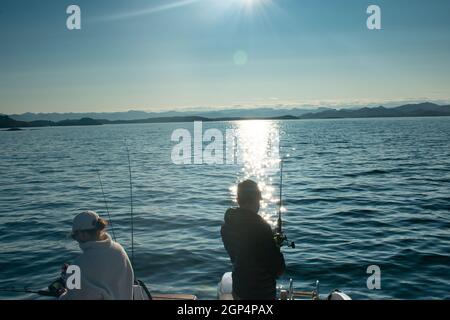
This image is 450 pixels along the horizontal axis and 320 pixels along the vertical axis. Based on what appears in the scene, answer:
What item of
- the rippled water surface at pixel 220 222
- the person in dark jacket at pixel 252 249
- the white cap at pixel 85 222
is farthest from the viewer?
the rippled water surface at pixel 220 222

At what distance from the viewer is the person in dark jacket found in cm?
466

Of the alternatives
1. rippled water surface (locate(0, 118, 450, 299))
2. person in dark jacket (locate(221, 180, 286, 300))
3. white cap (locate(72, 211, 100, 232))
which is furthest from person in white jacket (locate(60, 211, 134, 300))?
rippled water surface (locate(0, 118, 450, 299))

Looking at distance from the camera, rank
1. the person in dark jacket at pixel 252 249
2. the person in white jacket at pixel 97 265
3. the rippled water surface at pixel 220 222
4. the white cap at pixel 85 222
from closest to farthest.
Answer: the person in white jacket at pixel 97 265
the white cap at pixel 85 222
the person in dark jacket at pixel 252 249
the rippled water surface at pixel 220 222

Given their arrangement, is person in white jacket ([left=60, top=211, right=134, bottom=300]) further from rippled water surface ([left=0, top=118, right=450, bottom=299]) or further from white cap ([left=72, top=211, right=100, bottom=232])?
rippled water surface ([left=0, top=118, right=450, bottom=299])

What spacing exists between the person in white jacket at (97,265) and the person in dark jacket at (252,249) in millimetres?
1287

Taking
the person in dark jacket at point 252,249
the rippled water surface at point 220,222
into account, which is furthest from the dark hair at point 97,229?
the rippled water surface at point 220,222

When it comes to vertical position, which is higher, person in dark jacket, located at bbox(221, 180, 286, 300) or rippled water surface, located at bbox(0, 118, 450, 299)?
person in dark jacket, located at bbox(221, 180, 286, 300)

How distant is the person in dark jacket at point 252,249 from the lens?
4660 mm

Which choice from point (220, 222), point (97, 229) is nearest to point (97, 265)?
point (97, 229)

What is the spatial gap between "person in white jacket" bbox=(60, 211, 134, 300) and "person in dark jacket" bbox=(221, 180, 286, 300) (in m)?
1.29

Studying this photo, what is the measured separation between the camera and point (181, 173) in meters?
32.8

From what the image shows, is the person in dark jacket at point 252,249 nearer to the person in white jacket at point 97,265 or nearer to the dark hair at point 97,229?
the person in white jacket at point 97,265

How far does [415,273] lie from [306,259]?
9.17 ft

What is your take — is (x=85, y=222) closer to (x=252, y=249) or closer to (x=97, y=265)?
(x=97, y=265)
